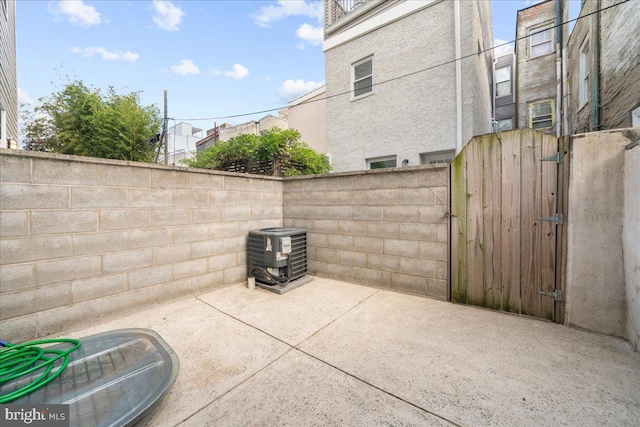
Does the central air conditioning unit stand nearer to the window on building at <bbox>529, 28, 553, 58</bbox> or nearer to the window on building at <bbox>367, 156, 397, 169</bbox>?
the window on building at <bbox>367, 156, 397, 169</bbox>

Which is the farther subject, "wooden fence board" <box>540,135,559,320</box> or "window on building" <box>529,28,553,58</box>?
"window on building" <box>529,28,553,58</box>

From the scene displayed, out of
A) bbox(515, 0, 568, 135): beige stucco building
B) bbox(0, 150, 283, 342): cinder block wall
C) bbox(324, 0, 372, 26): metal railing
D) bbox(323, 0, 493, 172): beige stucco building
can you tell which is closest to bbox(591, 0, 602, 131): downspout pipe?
bbox(323, 0, 493, 172): beige stucco building

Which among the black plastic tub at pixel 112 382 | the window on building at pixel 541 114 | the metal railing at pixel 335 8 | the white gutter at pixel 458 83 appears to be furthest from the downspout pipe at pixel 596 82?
the black plastic tub at pixel 112 382

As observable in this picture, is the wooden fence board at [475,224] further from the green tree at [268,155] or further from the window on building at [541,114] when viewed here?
the window on building at [541,114]

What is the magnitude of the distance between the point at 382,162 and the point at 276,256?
14.2 feet

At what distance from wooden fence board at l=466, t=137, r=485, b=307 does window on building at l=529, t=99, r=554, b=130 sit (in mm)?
11463

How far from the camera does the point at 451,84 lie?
17.7 feet

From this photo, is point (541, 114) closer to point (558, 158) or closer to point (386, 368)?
point (558, 158)

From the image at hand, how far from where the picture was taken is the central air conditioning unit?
3395 millimetres

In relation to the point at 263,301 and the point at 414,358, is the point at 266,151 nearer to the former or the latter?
the point at 263,301

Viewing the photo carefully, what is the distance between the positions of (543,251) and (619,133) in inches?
47.0

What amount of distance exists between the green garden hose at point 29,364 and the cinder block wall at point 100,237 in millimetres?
444

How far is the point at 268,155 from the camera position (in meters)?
5.08

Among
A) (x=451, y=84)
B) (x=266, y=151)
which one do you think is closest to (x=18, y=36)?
(x=266, y=151)
